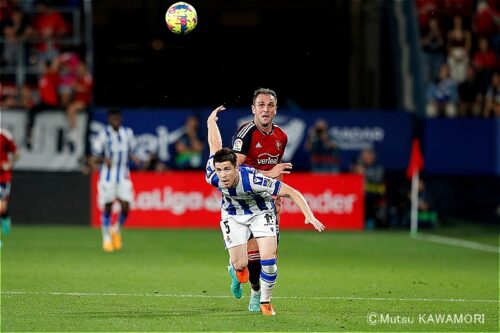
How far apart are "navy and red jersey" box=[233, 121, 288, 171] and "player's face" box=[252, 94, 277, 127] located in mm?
224

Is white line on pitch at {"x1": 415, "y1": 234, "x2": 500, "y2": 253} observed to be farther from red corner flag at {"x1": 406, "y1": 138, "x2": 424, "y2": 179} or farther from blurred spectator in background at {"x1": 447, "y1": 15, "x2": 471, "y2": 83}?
blurred spectator in background at {"x1": 447, "y1": 15, "x2": 471, "y2": 83}

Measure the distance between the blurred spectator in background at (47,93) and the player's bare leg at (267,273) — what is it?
15414 millimetres

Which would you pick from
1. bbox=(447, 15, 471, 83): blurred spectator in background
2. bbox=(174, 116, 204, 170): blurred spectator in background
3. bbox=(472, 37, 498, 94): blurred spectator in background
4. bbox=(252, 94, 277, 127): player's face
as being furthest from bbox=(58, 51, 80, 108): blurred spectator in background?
bbox=(252, 94, 277, 127): player's face

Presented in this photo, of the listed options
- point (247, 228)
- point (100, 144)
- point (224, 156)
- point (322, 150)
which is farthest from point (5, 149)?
point (224, 156)

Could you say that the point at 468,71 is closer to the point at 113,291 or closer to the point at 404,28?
the point at 404,28

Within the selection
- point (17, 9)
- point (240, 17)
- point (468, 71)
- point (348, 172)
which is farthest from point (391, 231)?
point (17, 9)

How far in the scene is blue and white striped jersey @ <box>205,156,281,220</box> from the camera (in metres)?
11.4

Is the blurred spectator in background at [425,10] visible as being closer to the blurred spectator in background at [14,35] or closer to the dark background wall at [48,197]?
the dark background wall at [48,197]

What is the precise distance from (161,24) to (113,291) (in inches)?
605

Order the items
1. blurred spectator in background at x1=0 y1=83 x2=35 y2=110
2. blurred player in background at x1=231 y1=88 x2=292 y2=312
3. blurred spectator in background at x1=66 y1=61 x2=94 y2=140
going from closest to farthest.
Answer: blurred player in background at x1=231 y1=88 x2=292 y2=312
blurred spectator in background at x1=0 y1=83 x2=35 y2=110
blurred spectator in background at x1=66 y1=61 x2=94 y2=140

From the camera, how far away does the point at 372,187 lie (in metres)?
26.4

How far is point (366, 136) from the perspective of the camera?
27.2 meters

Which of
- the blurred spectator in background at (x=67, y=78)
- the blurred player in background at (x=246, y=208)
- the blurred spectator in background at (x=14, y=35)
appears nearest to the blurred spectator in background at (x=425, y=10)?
the blurred spectator in background at (x=67, y=78)

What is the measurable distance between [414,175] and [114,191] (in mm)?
7644
